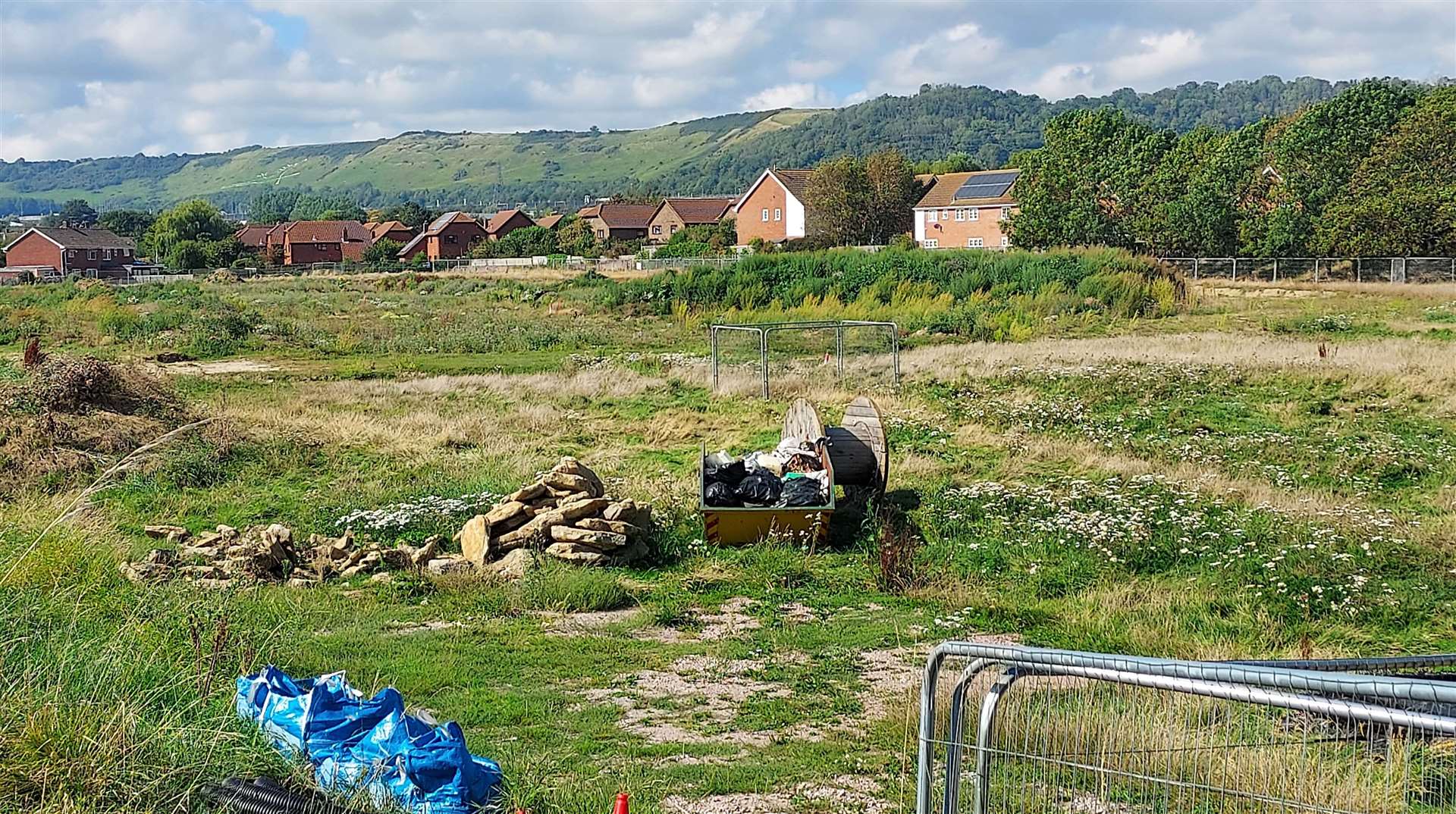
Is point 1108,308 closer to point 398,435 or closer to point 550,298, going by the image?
point 550,298

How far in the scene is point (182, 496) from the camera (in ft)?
53.5

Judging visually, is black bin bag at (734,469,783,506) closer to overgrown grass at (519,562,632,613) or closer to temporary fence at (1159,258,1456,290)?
overgrown grass at (519,562,632,613)

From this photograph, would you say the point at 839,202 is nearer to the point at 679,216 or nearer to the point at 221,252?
the point at 679,216

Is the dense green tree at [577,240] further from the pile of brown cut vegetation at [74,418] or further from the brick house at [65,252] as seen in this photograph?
the pile of brown cut vegetation at [74,418]

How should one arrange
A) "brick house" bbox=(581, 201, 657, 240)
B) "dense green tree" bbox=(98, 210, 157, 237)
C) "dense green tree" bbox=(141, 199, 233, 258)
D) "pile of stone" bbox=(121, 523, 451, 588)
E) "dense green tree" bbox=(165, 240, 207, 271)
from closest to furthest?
"pile of stone" bbox=(121, 523, 451, 588)
"dense green tree" bbox=(165, 240, 207, 271)
"dense green tree" bbox=(141, 199, 233, 258)
"brick house" bbox=(581, 201, 657, 240)
"dense green tree" bbox=(98, 210, 157, 237)

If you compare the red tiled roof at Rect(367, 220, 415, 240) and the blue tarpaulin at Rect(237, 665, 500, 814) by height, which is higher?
the red tiled roof at Rect(367, 220, 415, 240)

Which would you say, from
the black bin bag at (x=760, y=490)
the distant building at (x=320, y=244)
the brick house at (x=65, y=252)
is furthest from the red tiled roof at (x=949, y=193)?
the black bin bag at (x=760, y=490)

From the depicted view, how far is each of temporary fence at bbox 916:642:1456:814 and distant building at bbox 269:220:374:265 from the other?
4632 inches

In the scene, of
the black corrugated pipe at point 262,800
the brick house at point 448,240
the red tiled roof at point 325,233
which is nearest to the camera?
the black corrugated pipe at point 262,800

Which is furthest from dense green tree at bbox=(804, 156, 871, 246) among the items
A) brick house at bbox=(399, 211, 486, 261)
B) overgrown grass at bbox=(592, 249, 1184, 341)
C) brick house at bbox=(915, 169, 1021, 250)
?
brick house at bbox=(399, 211, 486, 261)

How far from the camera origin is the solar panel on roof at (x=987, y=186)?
83000 mm

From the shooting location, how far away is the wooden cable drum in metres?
14.9

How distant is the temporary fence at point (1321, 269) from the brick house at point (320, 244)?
266 feet

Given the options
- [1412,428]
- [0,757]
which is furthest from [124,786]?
[1412,428]
